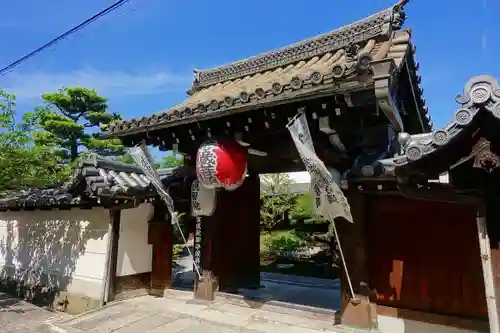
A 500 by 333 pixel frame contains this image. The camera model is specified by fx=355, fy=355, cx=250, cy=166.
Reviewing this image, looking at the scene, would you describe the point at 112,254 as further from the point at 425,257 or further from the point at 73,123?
the point at 73,123

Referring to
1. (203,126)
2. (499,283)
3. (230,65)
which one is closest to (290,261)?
(230,65)

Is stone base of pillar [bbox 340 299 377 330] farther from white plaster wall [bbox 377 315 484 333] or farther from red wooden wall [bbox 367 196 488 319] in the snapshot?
red wooden wall [bbox 367 196 488 319]

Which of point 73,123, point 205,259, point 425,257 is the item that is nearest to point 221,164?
point 205,259

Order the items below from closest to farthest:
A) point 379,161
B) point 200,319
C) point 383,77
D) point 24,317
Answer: point 383,77, point 379,161, point 200,319, point 24,317

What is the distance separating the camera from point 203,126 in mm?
7309

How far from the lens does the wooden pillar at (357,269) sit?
6.12 metres

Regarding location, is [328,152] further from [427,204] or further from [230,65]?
[230,65]

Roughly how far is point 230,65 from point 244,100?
5.05 m

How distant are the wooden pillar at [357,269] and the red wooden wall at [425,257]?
199 mm

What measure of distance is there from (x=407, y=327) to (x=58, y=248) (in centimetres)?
991

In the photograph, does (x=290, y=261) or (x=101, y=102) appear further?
(x=101, y=102)

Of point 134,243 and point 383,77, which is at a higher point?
point 383,77

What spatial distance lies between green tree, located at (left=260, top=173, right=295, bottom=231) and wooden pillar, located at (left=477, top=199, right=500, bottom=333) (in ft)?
44.8

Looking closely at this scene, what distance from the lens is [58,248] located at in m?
11.0
